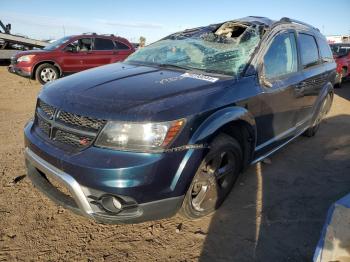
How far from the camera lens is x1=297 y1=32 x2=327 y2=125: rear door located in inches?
166

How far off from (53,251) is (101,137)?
1.01 meters

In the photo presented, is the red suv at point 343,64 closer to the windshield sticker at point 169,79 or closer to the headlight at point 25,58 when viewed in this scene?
the headlight at point 25,58

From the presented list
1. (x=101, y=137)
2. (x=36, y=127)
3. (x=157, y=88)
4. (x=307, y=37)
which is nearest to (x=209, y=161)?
(x=157, y=88)

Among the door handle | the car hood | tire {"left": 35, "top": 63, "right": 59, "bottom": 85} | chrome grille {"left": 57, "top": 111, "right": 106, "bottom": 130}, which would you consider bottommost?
tire {"left": 35, "top": 63, "right": 59, "bottom": 85}

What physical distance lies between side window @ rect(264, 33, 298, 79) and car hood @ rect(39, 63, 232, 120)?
2.51ft

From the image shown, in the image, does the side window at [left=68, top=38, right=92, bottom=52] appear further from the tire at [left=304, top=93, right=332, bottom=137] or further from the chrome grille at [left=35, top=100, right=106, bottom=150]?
the chrome grille at [left=35, top=100, right=106, bottom=150]

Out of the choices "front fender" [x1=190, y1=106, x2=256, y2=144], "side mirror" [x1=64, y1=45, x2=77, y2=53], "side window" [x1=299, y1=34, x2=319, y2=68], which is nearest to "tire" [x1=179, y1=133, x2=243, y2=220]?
"front fender" [x1=190, y1=106, x2=256, y2=144]

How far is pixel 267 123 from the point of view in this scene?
11.4 ft

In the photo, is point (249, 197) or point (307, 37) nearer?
point (249, 197)

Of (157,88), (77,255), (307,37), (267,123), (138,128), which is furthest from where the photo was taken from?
(307,37)

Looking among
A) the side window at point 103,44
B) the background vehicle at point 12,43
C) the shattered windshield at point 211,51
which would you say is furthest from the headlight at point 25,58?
the shattered windshield at point 211,51

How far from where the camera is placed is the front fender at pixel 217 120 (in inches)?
101

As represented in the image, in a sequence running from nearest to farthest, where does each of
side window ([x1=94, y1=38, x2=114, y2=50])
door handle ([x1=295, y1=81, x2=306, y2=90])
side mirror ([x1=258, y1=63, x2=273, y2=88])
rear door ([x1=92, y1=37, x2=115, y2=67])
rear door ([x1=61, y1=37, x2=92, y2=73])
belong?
side mirror ([x1=258, y1=63, x2=273, y2=88]) → door handle ([x1=295, y1=81, x2=306, y2=90]) → rear door ([x1=61, y1=37, x2=92, y2=73]) → rear door ([x1=92, y1=37, x2=115, y2=67]) → side window ([x1=94, y1=38, x2=114, y2=50])

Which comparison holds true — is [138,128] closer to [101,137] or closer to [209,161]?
[101,137]
